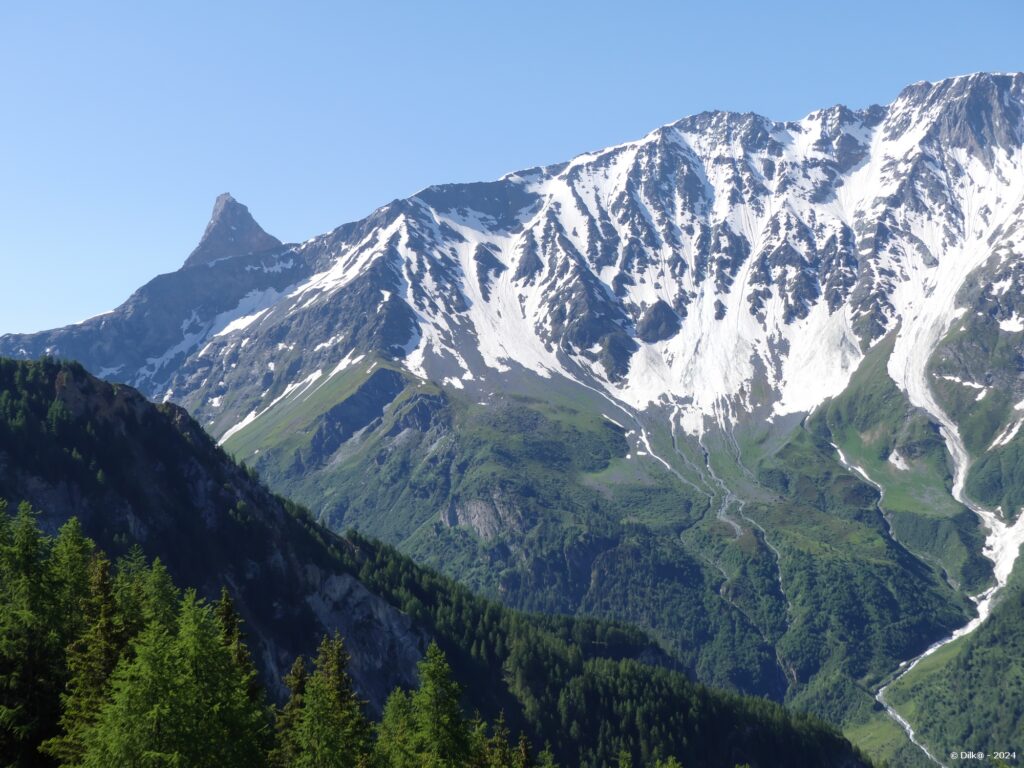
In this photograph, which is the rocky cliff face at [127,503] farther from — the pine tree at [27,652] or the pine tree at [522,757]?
the pine tree at [27,652]

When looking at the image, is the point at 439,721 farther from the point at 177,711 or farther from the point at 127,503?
the point at 127,503

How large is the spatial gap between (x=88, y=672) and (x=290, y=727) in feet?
71.3

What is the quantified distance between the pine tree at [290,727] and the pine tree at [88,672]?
11.8m

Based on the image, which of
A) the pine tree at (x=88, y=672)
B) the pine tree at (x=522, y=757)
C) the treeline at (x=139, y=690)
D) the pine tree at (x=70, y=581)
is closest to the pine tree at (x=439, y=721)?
the treeline at (x=139, y=690)

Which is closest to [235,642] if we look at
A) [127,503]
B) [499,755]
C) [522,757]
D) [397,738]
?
[397,738]

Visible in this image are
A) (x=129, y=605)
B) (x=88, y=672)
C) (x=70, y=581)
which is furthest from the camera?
(x=129, y=605)

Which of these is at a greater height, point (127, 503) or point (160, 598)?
point (127, 503)

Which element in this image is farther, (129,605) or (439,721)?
(439,721)

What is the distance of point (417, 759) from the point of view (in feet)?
240

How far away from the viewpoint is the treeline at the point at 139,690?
47594mm

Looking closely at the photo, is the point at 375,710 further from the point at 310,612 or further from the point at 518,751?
the point at 518,751

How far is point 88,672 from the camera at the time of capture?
182 feet

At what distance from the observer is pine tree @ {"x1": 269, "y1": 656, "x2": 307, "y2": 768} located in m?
65.0

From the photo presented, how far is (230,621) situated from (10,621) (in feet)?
61.6
